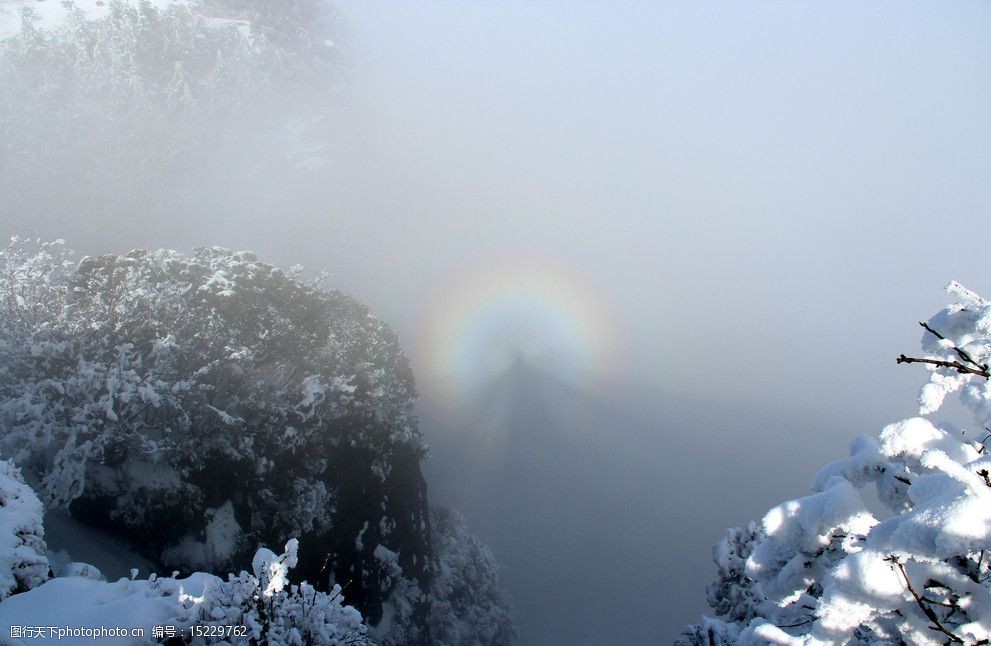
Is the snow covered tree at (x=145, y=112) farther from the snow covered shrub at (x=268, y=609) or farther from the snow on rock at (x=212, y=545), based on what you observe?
the snow covered shrub at (x=268, y=609)

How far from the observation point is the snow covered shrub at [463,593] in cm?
2361

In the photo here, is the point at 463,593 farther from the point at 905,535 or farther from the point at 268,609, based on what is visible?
the point at 905,535

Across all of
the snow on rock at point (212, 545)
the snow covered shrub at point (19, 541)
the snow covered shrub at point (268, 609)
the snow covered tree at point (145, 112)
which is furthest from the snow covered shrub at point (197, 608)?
the snow covered tree at point (145, 112)

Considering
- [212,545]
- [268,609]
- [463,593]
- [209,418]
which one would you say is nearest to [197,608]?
[268,609]

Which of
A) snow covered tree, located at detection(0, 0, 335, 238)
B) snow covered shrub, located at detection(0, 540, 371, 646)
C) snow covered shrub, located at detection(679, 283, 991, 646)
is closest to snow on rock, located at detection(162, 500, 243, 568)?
snow covered shrub, located at detection(0, 540, 371, 646)

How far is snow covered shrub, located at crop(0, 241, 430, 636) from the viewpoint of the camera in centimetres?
1658

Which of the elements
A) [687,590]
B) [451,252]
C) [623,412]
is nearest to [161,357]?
[687,590]

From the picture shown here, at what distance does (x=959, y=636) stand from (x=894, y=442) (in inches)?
125

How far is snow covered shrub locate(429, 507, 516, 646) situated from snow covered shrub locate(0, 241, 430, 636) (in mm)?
1959

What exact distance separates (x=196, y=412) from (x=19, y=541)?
1015cm

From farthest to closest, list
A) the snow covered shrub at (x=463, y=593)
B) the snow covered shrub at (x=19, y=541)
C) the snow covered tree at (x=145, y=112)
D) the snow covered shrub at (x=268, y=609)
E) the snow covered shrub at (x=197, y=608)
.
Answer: the snow covered tree at (x=145, y=112) < the snow covered shrub at (x=463, y=593) < the snow covered shrub at (x=19, y=541) < the snow covered shrub at (x=268, y=609) < the snow covered shrub at (x=197, y=608)

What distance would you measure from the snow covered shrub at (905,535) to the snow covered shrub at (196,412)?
46.4 feet

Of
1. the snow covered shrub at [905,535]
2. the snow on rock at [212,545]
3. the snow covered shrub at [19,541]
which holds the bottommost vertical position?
the snow on rock at [212,545]

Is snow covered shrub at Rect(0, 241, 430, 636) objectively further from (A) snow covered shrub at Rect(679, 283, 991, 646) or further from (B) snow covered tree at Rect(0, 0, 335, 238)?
(B) snow covered tree at Rect(0, 0, 335, 238)
